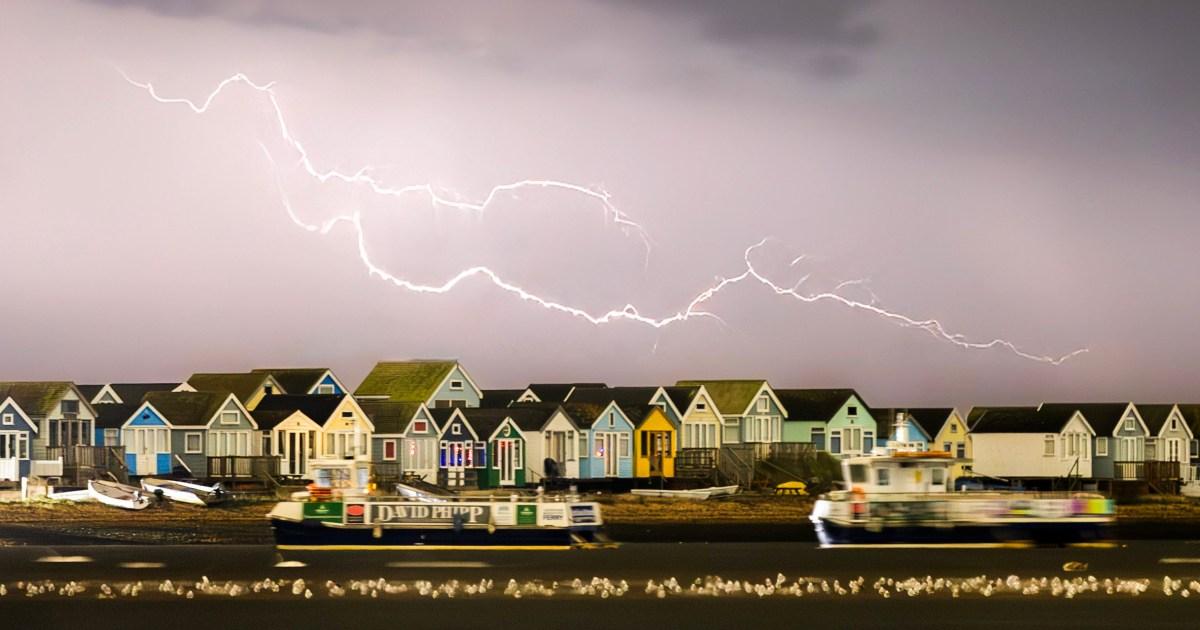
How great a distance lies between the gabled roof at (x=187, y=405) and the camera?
109 metres

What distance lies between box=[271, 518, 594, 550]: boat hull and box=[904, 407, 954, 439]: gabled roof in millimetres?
66374

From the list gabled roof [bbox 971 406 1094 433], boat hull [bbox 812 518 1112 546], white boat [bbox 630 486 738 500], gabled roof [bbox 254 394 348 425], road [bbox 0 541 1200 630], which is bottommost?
road [bbox 0 541 1200 630]

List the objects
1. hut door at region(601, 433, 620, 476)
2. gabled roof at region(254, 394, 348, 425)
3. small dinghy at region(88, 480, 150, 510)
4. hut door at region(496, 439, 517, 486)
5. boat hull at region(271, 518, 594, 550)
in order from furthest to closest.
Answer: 1. hut door at region(601, 433, 620, 476)
2. gabled roof at region(254, 394, 348, 425)
3. hut door at region(496, 439, 517, 486)
4. small dinghy at region(88, 480, 150, 510)
5. boat hull at region(271, 518, 594, 550)

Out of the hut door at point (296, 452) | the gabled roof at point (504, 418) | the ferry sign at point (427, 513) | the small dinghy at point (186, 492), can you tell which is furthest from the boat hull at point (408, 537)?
the gabled roof at point (504, 418)

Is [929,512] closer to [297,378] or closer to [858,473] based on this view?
[858,473]

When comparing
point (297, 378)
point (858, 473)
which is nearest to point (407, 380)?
point (297, 378)

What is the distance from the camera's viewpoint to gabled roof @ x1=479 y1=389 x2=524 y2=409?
429ft

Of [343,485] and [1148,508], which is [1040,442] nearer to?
[1148,508]

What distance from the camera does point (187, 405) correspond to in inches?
4348

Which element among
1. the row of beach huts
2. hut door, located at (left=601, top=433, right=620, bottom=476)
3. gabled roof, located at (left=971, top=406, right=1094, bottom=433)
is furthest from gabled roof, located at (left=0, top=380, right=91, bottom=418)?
gabled roof, located at (left=971, top=406, right=1094, bottom=433)

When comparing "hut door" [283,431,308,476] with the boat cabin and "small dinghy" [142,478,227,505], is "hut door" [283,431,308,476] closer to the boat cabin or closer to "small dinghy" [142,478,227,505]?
"small dinghy" [142,478,227,505]

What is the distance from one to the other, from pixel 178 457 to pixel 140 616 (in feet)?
185

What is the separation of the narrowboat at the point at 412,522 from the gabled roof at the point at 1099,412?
2544 inches

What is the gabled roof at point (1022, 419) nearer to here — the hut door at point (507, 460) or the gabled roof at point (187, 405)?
the hut door at point (507, 460)
